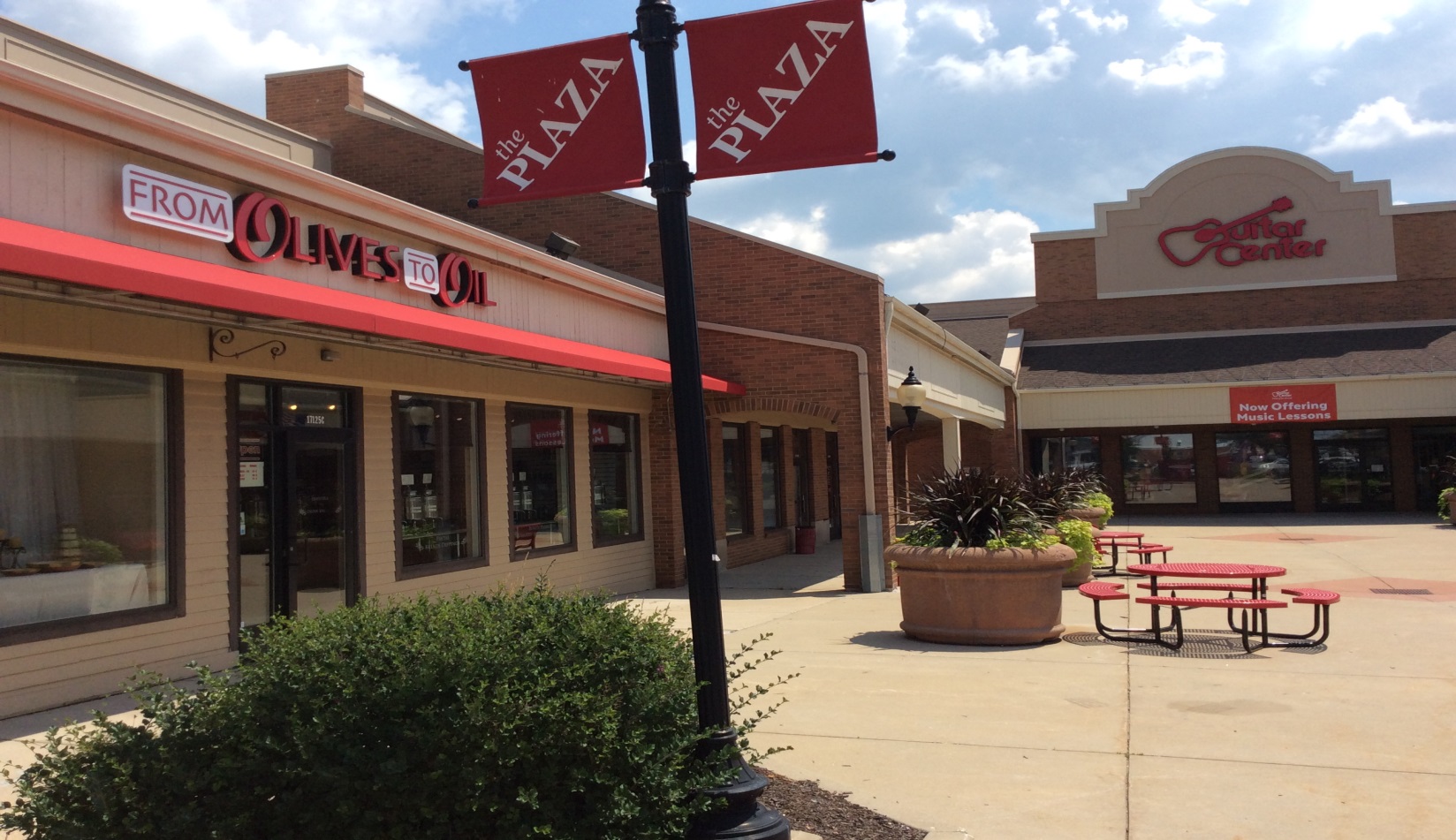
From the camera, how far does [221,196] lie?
8.85 meters

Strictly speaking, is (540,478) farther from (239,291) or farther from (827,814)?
(827,814)

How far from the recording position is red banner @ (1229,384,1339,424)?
28453 millimetres

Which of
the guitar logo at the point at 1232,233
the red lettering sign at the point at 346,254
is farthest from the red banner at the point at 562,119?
the guitar logo at the point at 1232,233

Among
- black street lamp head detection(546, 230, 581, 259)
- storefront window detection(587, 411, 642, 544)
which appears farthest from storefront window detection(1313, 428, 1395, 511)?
black street lamp head detection(546, 230, 581, 259)

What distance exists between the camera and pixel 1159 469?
3161 cm

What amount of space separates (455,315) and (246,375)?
8.04 feet

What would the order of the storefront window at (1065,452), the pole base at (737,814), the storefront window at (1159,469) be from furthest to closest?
the storefront window at (1065,452), the storefront window at (1159,469), the pole base at (737,814)

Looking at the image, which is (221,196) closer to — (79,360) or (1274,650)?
(79,360)

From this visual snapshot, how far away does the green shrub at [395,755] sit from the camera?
4152mm

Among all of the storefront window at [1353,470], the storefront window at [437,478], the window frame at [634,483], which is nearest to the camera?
the storefront window at [437,478]

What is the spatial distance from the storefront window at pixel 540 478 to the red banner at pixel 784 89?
30.9 feet

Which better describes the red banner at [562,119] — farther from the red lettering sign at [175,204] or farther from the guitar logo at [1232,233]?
the guitar logo at [1232,233]

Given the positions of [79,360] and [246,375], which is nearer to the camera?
[79,360]

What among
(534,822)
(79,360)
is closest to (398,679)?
(534,822)
